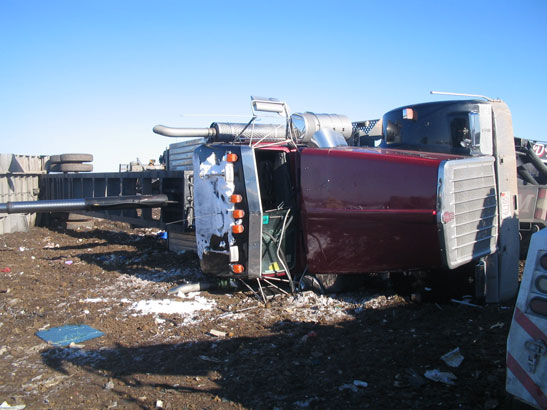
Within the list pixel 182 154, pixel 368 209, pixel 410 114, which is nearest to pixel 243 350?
pixel 368 209

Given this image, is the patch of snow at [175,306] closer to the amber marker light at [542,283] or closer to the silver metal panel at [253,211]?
the silver metal panel at [253,211]

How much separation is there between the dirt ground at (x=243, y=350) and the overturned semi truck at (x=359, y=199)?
0.52 metres

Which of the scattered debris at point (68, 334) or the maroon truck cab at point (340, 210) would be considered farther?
the scattered debris at point (68, 334)

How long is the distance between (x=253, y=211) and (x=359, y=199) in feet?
4.22

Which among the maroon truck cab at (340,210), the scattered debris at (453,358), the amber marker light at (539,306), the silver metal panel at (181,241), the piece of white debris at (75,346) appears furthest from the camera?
the silver metal panel at (181,241)

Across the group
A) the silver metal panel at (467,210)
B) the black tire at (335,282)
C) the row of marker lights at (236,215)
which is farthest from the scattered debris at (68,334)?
the silver metal panel at (467,210)

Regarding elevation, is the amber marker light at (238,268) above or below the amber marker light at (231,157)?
below

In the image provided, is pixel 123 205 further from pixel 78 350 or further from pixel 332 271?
pixel 332 271

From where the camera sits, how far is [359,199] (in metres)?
4.77

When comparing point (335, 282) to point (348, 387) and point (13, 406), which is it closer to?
point (348, 387)

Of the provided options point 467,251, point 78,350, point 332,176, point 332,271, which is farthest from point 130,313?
point 467,251

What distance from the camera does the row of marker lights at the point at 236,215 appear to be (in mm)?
5445

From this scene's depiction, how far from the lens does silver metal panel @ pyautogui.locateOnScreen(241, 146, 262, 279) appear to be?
5418 mm

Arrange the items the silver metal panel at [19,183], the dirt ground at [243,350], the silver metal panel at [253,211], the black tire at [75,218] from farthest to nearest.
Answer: the black tire at [75,218] → the silver metal panel at [19,183] → the silver metal panel at [253,211] → the dirt ground at [243,350]
